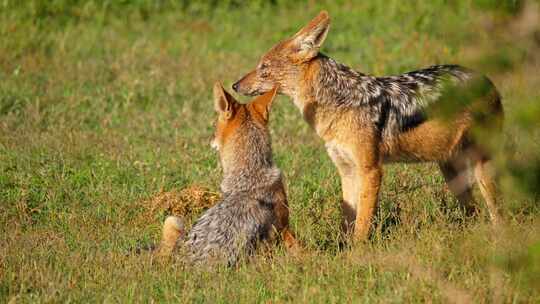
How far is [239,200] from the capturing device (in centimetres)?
621

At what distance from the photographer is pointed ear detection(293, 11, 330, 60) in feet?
24.4

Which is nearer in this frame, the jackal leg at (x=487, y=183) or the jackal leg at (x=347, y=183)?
the jackal leg at (x=347, y=183)

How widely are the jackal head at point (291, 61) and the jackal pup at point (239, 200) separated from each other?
3.20 ft

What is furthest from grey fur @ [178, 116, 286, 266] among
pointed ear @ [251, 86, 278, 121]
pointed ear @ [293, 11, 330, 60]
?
pointed ear @ [293, 11, 330, 60]

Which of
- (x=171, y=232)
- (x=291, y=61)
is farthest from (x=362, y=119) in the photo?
(x=171, y=232)

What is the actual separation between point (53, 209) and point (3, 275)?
196 cm

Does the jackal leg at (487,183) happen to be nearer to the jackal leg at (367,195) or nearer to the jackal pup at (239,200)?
the jackal leg at (367,195)

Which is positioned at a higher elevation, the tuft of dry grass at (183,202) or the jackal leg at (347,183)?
the jackal leg at (347,183)

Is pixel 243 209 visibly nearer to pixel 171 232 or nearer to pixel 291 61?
pixel 171 232

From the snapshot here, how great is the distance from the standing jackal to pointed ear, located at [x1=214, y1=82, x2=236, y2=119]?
120 cm

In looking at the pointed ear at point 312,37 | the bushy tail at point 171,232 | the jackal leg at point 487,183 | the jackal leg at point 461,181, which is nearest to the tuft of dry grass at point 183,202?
the bushy tail at point 171,232

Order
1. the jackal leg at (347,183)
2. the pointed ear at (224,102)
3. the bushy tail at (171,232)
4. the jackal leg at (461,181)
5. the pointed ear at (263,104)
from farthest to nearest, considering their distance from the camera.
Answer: the jackal leg at (461,181) → the jackal leg at (347,183) → the pointed ear at (263,104) → the bushy tail at (171,232) → the pointed ear at (224,102)

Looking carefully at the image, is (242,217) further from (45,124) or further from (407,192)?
(45,124)

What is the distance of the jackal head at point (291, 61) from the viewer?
746 cm
